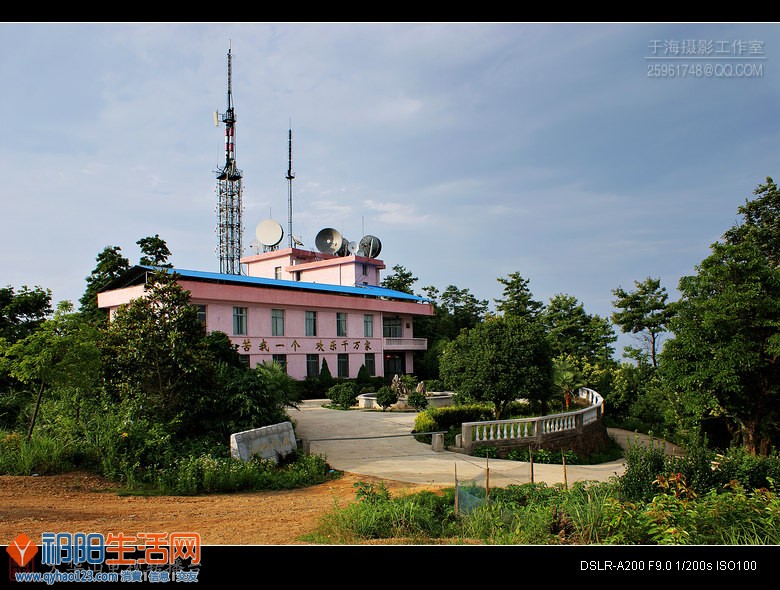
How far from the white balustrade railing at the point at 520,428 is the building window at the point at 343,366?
18408 mm

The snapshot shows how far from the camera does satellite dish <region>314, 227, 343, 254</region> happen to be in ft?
149

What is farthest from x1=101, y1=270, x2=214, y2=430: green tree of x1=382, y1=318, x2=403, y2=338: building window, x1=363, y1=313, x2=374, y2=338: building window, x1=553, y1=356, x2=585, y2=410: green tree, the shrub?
x1=382, y1=318, x2=403, y2=338: building window

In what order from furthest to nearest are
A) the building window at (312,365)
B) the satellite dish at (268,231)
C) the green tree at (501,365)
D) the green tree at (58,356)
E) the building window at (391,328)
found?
the satellite dish at (268,231) < the building window at (391,328) < the building window at (312,365) < the green tree at (501,365) < the green tree at (58,356)

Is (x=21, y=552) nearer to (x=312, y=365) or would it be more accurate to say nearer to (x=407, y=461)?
(x=407, y=461)

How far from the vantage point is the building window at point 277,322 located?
2875cm

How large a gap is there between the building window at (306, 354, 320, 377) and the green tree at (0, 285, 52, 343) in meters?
13.6

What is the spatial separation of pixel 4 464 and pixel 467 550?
8.71 meters

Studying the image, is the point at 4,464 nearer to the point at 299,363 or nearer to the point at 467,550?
the point at 467,550

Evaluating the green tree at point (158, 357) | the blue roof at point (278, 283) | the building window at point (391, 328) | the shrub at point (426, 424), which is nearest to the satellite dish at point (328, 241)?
the blue roof at point (278, 283)

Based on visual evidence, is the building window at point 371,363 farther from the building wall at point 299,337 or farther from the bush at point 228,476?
the bush at point 228,476

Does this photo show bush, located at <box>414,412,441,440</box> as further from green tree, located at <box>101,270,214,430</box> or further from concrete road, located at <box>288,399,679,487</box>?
green tree, located at <box>101,270,214,430</box>

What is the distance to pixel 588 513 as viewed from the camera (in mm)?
5461

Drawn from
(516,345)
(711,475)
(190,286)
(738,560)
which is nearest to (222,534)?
(738,560)

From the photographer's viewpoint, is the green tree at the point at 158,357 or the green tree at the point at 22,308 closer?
the green tree at the point at 158,357
